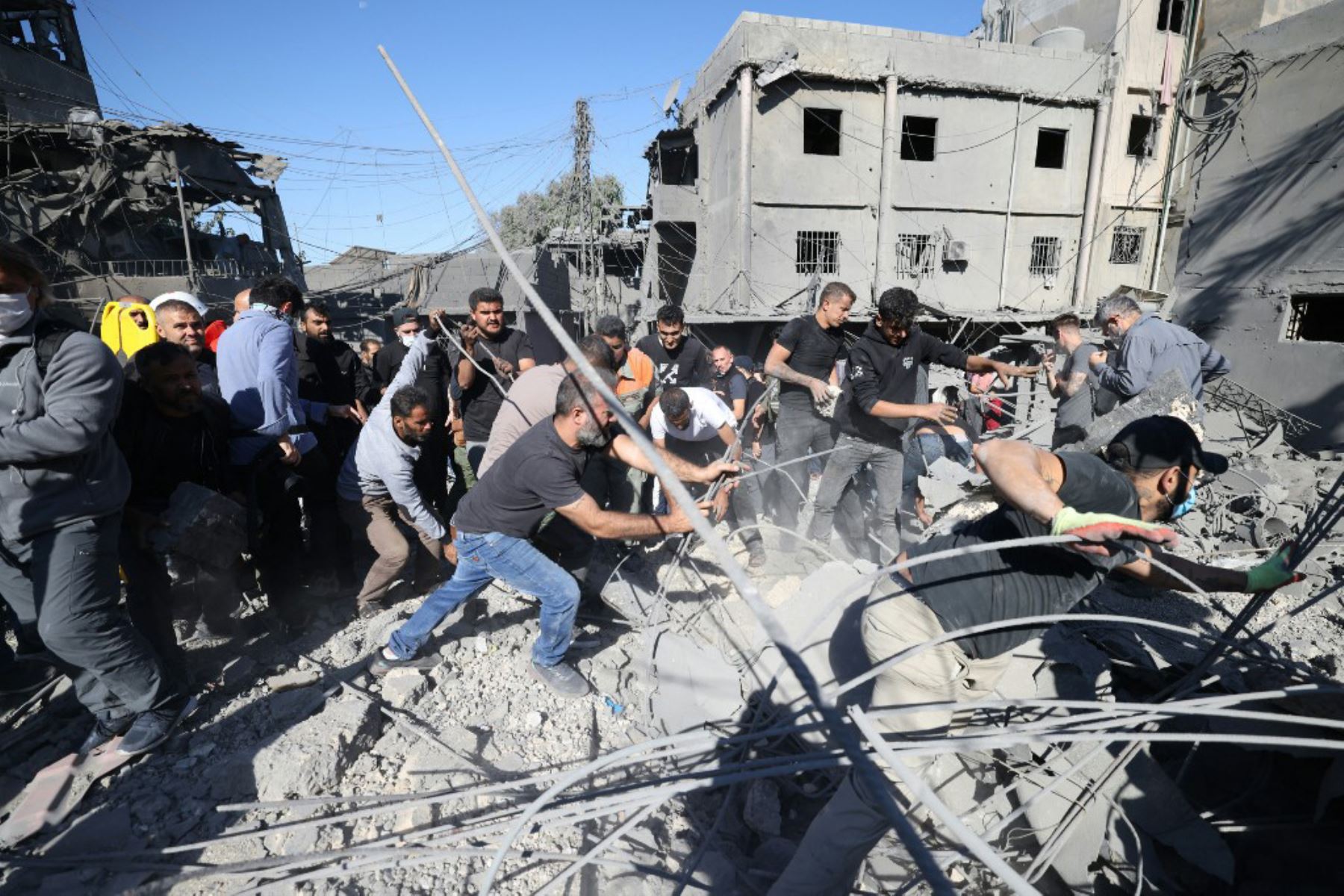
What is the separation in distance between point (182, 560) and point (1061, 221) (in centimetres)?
1863

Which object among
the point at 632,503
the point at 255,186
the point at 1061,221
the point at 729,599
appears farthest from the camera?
the point at 255,186

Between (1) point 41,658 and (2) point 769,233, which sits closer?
(1) point 41,658

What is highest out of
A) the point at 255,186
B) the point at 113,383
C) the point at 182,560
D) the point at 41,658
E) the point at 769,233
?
the point at 255,186

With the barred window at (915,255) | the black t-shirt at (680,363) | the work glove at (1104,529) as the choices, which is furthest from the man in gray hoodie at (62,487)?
the barred window at (915,255)

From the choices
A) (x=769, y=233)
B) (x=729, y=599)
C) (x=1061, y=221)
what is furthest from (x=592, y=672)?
(x=1061, y=221)

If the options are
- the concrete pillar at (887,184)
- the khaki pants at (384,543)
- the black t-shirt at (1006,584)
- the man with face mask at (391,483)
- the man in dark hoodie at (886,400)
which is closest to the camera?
the black t-shirt at (1006,584)

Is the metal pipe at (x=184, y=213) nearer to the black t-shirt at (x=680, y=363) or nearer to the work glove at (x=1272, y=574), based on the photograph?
the black t-shirt at (x=680, y=363)

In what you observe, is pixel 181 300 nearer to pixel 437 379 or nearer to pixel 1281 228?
pixel 437 379

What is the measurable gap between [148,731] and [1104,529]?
3777mm

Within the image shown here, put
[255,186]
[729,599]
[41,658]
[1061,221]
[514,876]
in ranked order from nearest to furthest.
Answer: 1. [514,876]
2. [41,658]
3. [729,599]
4. [1061,221]
5. [255,186]

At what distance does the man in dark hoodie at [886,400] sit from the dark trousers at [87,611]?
3858 millimetres

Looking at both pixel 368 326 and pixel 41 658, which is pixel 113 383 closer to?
pixel 41 658

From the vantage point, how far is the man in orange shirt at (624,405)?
4.36 meters

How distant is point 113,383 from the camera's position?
2475 millimetres
